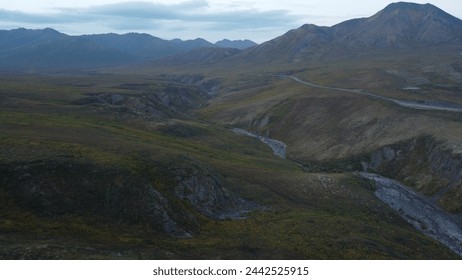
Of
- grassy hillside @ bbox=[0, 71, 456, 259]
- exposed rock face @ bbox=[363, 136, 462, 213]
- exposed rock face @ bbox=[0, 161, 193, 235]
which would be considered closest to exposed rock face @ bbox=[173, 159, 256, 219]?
grassy hillside @ bbox=[0, 71, 456, 259]

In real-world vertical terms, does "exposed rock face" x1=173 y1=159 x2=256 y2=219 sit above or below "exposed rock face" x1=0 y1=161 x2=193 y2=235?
below

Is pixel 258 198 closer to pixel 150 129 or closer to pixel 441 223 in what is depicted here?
pixel 441 223

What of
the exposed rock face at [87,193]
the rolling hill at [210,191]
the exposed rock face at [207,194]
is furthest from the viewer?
the exposed rock face at [207,194]

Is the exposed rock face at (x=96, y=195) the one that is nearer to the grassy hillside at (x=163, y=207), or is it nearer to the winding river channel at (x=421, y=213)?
the grassy hillside at (x=163, y=207)

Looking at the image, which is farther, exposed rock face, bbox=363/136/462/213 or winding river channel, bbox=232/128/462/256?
exposed rock face, bbox=363/136/462/213

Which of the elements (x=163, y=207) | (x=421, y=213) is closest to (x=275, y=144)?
(x=421, y=213)

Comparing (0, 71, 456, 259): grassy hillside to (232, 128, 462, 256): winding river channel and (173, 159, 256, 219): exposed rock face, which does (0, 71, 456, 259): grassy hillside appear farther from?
(232, 128, 462, 256): winding river channel

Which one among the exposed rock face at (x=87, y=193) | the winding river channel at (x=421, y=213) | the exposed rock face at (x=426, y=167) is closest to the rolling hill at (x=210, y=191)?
the exposed rock face at (x=87, y=193)
